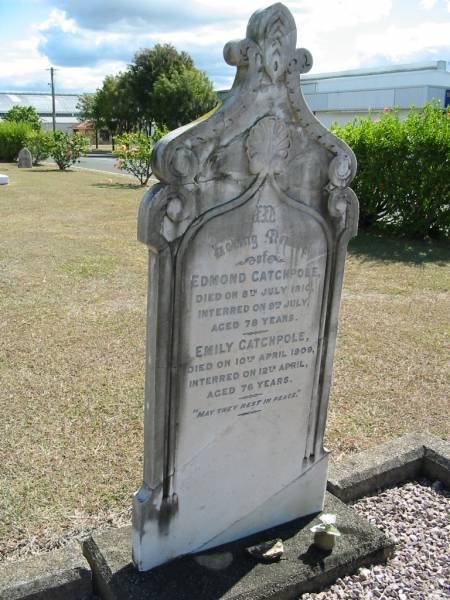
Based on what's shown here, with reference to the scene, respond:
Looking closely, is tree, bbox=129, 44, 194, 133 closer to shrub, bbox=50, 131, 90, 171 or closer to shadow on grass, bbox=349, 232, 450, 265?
shrub, bbox=50, 131, 90, 171

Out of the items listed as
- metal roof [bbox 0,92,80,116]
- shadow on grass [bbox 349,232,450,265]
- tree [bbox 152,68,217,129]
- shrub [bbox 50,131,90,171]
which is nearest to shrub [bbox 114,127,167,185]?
shrub [bbox 50,131,90,171]

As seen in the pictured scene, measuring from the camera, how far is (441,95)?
37594 millimetres

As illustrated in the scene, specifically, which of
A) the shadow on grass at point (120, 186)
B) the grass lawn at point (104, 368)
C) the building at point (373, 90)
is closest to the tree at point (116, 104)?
the building at point (373, 90)

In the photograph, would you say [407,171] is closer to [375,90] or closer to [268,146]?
[268,146]

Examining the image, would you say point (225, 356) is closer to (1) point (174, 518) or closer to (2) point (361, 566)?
(1) point (174, 518)

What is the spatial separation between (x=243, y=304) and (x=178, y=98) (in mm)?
45172

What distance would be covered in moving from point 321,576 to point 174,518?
2.45 feet

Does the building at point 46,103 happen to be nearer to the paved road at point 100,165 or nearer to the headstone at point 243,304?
the paved road at point 100,165

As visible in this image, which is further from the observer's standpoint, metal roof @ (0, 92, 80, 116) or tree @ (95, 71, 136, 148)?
metal roof @ (0, 92, 80, 116)

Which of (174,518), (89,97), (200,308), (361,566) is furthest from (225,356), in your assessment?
(89,97)

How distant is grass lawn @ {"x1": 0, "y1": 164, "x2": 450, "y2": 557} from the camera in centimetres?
360

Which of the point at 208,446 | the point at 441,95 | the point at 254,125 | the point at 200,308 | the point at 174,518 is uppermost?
the point at 441,95

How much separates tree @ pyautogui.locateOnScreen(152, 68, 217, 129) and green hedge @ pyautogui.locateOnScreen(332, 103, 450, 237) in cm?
3479

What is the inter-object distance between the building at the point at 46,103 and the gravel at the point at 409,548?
279 feet
